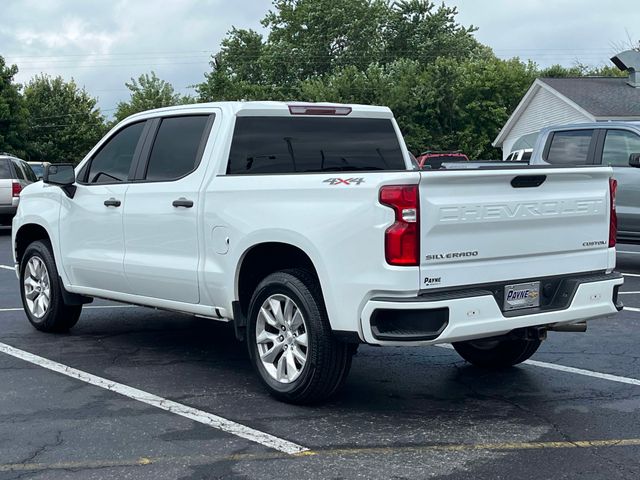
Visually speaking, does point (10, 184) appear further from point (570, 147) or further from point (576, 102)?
point (576, 102)

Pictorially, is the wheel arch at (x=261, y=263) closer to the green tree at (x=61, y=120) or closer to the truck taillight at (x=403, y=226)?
the truck taillight at (x=403, y=226)

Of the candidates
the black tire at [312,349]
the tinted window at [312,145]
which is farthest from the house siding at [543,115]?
the black tire at [312,349]

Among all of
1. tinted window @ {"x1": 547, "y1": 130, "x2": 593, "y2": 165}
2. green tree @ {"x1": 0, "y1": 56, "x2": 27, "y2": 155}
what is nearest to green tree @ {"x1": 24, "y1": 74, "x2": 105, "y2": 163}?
green tree @ {"x1": 0, "y1": 56, "x2": 27, "y2": 155}

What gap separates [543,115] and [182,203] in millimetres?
37903

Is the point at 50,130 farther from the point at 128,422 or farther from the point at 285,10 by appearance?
the point at 128,422

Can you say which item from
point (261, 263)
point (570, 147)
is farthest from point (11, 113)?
point (261, 263)

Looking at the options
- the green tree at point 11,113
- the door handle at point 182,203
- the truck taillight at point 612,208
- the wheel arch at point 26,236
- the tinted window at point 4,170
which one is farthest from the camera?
the green tree at point 11,113

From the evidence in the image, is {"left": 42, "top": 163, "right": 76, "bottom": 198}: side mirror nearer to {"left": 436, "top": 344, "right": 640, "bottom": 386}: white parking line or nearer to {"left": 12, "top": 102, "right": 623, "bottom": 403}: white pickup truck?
{"left": 12, "top": 102, "right": 623, "bottom": 403}: white pickup truck

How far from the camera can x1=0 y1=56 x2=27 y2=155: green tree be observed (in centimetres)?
5003

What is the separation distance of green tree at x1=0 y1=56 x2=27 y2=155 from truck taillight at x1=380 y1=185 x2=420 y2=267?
1885 inches

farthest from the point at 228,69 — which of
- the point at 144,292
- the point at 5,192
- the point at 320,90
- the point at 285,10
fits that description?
the point at 144,292

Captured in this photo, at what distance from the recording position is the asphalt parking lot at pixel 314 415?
475cm

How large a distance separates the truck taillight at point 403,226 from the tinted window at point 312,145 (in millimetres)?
1765

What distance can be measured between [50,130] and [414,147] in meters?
29.5
